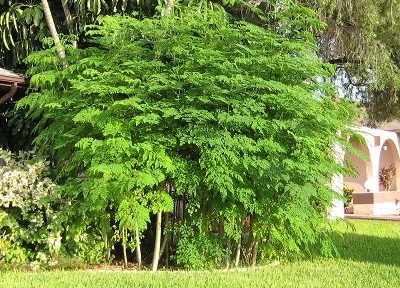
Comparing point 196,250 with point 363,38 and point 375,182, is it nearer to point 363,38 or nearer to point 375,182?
point 363,38

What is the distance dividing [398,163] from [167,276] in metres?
21.8

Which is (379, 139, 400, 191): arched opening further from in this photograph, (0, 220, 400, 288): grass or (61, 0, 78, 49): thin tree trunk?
(61, 0, 78, 49): thin tree trunk

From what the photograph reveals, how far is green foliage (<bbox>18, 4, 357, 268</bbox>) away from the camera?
8.10 m

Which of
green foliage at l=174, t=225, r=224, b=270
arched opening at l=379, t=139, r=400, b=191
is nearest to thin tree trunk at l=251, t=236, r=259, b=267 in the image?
green foliage at l=174, t=225, r=224, b=270

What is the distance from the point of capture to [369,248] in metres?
11.7

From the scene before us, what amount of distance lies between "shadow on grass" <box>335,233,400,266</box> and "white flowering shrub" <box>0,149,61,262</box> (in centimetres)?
500

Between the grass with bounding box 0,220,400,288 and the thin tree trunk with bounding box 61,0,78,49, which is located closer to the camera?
the grass with bounding box 0,220,400,288

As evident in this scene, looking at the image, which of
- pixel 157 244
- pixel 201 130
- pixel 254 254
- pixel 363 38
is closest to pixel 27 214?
pixel 157 244

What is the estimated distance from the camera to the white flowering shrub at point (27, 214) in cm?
872

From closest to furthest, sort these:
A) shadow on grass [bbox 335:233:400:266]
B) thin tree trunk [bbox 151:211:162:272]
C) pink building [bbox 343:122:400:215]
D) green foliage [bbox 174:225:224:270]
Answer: green foliage [bbox 174:225:224:270], thin tree trunk [bbox 151:211:162:272], shadow on grass [bbox 335:233:400:266], pink building [bbox 343:122:400:215]

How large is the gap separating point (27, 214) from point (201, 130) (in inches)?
116

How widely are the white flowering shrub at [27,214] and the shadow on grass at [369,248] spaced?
16.4ft

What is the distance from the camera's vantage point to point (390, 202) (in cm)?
2448

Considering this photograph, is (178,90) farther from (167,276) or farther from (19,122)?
(19,122)
